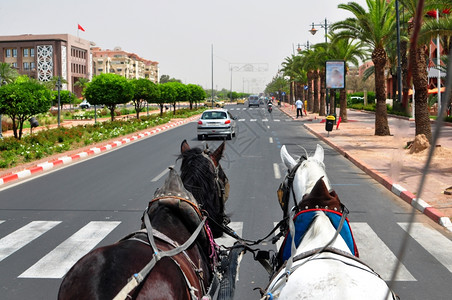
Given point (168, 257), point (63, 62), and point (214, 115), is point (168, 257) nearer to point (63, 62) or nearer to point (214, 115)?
point (214, 115)

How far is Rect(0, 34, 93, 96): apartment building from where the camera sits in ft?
358

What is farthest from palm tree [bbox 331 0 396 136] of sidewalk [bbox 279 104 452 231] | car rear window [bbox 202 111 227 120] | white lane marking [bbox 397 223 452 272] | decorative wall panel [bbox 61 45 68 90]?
decorative wall panel [bbox 61 45 68 90]

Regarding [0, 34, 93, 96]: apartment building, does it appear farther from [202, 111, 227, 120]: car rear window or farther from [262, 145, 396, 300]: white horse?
[262, 145, 396, 300]: white horse

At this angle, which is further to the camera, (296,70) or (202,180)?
(296,70)

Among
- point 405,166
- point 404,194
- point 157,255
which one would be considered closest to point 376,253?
point 404,194

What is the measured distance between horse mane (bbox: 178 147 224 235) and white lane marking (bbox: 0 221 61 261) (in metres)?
3.52

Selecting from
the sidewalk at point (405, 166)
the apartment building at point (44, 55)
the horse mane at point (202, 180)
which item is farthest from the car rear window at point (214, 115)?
the apartment building at point (44, 55)

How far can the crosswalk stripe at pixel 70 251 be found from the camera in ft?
18.2

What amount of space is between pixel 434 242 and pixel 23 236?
5.97m

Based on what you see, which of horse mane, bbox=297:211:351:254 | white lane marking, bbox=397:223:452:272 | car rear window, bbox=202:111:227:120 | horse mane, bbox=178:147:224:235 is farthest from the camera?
car rear window, bbox=202:111:227:120

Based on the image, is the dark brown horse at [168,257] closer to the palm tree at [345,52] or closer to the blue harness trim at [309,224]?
the blue harness trim at [309,224]

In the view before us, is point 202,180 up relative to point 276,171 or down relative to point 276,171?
up

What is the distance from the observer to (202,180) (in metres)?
3.93

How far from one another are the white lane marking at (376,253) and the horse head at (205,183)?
2.18m
